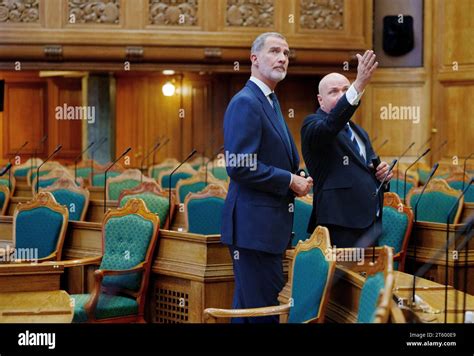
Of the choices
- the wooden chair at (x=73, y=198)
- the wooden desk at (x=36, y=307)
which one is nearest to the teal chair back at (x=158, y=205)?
the wooden chair at (x=73, y=198)

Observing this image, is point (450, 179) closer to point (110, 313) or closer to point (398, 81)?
point (110, 313)

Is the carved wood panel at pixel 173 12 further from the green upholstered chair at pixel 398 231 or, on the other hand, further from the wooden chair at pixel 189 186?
the green upholstered chair at pixel 398 231

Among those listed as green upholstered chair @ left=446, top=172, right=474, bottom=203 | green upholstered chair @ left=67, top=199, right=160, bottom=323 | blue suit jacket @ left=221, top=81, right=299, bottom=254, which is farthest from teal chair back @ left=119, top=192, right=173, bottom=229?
blue suit jacket @ left=221, top=81, right=299, bottom=254

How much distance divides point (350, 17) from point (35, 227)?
24.7ft

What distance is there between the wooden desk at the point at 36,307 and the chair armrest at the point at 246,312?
1.80ft

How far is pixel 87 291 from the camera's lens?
17.3 feet


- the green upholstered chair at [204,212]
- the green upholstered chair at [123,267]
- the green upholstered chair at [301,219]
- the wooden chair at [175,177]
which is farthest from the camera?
the wooden chair at [175,177]

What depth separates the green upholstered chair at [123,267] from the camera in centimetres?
470

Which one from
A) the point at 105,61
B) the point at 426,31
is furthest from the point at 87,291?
the point at 426,31

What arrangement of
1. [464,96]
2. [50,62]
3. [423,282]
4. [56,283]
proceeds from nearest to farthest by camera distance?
[423,282]
[56,283]
[50,62]
[464,96]

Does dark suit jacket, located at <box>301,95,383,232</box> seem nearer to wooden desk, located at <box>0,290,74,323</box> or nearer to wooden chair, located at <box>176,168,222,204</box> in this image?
wooden desk, located at <box>0,290,74,323</box>

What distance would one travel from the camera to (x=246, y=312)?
3.38 meters

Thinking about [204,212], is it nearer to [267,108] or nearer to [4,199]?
[4,199]

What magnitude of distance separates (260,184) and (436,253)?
224 centimetres
